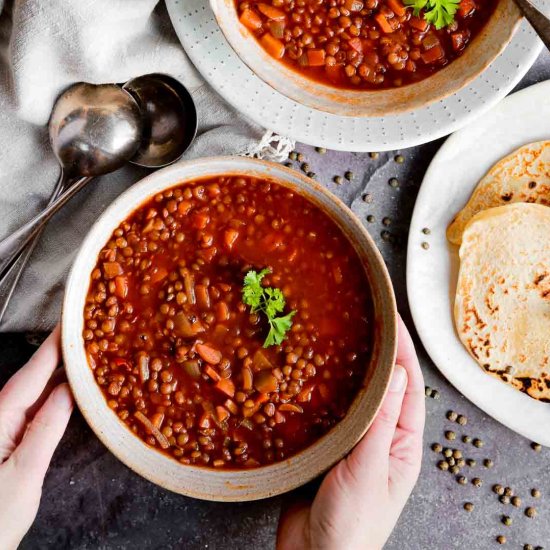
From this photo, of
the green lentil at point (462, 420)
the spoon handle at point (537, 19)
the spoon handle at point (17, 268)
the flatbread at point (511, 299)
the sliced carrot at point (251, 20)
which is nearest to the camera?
the spoon handle at point (537, 19)

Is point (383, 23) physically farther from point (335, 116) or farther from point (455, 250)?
point (455, 250)

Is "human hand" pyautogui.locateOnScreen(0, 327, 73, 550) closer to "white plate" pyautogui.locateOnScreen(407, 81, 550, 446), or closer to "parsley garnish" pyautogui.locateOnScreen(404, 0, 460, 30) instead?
"white plate" pyautogui.locateOnScreen(407, 81, 550, 446)

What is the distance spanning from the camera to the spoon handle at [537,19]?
289cm

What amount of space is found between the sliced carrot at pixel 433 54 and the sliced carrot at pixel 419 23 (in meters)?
0.11

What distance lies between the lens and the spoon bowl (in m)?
3.31

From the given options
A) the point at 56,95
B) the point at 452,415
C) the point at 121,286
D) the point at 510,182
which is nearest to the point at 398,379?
the point at 452,415

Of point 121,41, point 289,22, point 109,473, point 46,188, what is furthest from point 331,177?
point 109,473

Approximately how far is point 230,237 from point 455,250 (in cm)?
126

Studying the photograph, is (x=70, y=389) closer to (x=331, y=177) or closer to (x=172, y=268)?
(x=172, y=268)

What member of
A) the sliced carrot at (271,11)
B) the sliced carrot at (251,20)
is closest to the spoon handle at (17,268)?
the sliced carrot at (251,20)

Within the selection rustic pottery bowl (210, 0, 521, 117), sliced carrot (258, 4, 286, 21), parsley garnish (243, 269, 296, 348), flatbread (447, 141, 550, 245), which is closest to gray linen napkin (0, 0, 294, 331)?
rustic pottery bowl (210, 0, 521, 117)

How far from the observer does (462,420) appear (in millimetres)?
3611

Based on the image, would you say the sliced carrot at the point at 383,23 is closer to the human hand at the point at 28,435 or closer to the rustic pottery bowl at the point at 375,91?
the rustic pottery bowl at the point at 375,91

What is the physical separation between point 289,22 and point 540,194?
1604 mm
